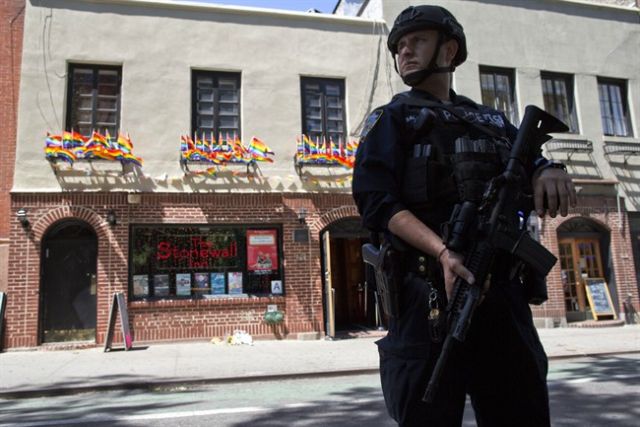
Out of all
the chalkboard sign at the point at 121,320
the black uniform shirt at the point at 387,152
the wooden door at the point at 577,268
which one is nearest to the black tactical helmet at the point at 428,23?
the black uniform shirt at the point at 387,152

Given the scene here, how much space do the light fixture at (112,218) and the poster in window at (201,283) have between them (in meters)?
2.06

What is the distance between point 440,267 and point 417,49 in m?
0.91

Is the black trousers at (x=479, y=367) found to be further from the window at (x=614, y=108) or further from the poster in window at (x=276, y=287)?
the window at (x=614, y=108)

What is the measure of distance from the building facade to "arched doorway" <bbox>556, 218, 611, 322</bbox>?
0.04m

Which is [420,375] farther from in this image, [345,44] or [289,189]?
[345,44]

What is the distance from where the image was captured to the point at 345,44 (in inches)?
528

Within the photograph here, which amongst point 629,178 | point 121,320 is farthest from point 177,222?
point 629,178

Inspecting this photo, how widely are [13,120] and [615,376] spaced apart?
1251 cm

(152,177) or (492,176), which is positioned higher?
(152,177)

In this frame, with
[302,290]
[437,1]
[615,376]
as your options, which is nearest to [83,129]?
[302,290]

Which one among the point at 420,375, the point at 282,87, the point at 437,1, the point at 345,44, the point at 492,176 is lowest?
the point at 420,375

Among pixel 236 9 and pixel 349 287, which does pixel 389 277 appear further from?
pixel 349 287

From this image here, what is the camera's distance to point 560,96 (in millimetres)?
15016

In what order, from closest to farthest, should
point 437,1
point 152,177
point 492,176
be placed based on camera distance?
point 492,176, point 152,177, point 437,1
